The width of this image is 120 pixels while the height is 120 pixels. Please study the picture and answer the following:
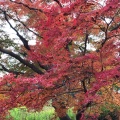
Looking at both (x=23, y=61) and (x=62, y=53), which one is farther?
(x=23, y=61)

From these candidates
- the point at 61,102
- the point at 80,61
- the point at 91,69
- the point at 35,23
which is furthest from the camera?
the point at 35,23

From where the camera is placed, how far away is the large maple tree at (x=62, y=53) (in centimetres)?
600

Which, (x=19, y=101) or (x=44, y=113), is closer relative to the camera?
(x=19, y=101)

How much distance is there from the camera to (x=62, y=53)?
6.71m

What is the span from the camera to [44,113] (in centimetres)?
Answer: 1379

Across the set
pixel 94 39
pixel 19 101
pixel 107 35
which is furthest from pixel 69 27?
pixel 94 39

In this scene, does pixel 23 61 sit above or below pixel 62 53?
above

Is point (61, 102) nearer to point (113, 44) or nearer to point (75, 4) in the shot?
point (113, 44)

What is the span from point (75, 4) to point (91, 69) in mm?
1576

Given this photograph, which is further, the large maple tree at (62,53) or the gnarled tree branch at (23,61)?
the gnarled tree branch at (23,61)

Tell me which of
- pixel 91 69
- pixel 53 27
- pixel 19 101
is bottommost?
pixel 19 101

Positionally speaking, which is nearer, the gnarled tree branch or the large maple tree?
the large maple tree

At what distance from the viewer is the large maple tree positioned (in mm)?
6004

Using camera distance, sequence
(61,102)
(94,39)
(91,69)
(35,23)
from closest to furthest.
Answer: (91,69) → (61,102) → (35,23) → (94,39)
